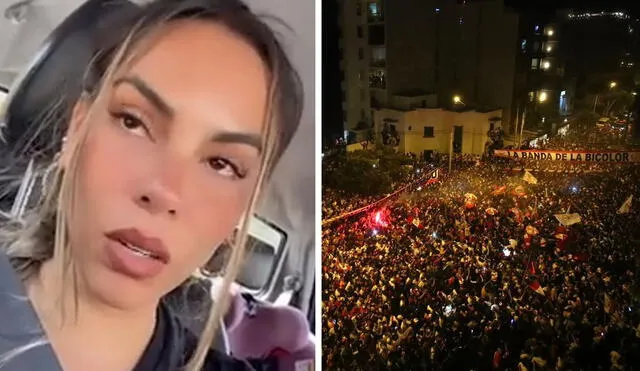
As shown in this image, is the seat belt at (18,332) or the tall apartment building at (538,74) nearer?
the seat belt at (18,332)

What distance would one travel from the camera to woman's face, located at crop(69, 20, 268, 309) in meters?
1.34

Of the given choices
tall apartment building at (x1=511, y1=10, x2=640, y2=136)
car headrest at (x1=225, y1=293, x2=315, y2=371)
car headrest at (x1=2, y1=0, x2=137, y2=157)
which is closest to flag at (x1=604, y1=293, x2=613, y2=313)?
tall apartment building at (x1=511, y1=10, x2=640, y2=136)

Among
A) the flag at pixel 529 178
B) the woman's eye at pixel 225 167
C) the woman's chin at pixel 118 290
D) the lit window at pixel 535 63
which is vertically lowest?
the woman's chin at pixel 118 290

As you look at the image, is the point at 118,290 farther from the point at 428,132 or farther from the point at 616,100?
the point at 616,100

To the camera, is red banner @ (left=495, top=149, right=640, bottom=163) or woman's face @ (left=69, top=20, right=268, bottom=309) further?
red banner @ (left=495, top=149, right=640, bottom=163)

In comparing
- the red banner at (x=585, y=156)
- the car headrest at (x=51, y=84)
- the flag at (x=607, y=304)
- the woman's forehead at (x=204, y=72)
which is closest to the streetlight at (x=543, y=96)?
the red banner at (x=585, y=156)

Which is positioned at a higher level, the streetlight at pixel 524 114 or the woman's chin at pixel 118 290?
the streetlight at pixel 524 114

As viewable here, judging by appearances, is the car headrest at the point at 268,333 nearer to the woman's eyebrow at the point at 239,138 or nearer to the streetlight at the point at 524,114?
the woman's eyebrow at the point at 239,138

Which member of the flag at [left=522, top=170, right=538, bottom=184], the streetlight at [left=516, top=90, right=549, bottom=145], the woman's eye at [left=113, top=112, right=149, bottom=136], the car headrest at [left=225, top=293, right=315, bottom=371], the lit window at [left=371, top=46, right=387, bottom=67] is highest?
the lit window at [left=371, top=46, right=387, bottom=67]

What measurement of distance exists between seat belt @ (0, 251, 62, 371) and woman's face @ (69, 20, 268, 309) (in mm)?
129

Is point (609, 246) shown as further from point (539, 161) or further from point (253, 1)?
point (253, 1)

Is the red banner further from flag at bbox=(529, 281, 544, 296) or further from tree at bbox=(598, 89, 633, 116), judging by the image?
flag at bbox=(529, 281, 544, 296)

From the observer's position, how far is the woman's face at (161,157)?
1.34 meters

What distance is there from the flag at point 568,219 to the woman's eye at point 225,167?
0.74 meters
